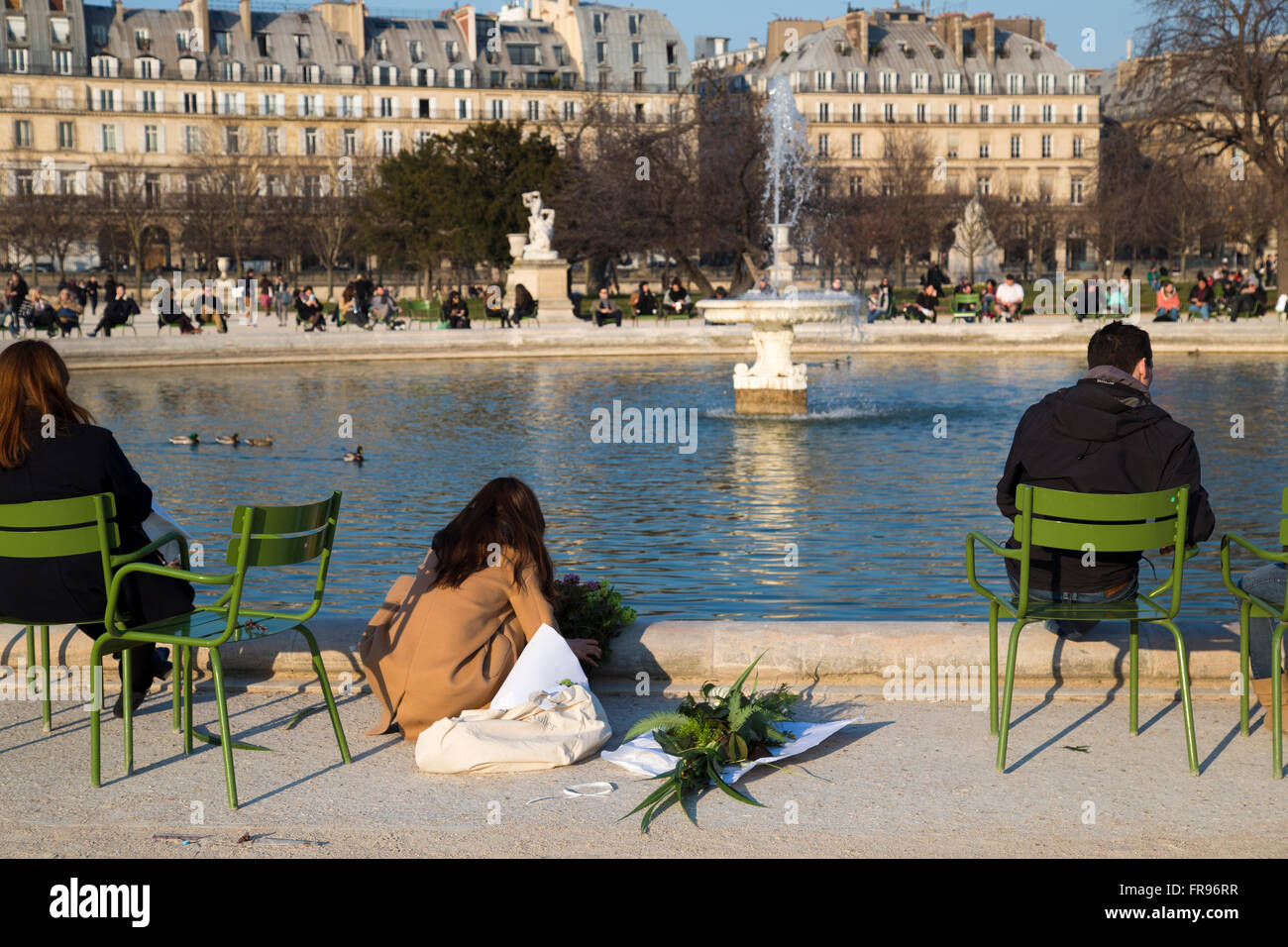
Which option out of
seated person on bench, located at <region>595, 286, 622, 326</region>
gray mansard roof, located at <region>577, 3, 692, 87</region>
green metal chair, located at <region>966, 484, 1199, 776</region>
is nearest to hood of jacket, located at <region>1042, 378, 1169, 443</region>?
green metal chair, located at <region>966, 484, 1199, 776</region>

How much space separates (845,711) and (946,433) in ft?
38.4

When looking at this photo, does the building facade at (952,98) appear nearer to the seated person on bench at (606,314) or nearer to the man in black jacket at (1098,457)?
the seated person on bench at (606,314)

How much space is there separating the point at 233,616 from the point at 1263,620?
3.55 m

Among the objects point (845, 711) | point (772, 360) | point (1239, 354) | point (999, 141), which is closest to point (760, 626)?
point (845, 711)

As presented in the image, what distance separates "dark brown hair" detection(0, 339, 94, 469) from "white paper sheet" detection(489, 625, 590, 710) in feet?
5.89

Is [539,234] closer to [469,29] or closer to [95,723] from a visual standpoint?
[95,723]

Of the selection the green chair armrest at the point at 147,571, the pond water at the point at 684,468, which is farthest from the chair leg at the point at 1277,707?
the pond water at the point at 684,468

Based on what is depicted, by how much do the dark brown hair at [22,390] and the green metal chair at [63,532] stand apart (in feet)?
0.74

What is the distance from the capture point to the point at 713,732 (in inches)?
214

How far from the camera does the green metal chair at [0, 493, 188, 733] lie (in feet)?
17.8

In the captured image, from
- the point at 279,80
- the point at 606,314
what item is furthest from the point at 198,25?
the point at 606,314

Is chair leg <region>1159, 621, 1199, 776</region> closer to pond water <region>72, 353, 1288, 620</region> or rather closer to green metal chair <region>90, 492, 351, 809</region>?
green metal chair <region>90, 492, 351, 809</region>

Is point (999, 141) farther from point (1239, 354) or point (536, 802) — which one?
point (536, 802)

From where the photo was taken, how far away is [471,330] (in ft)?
97.4
